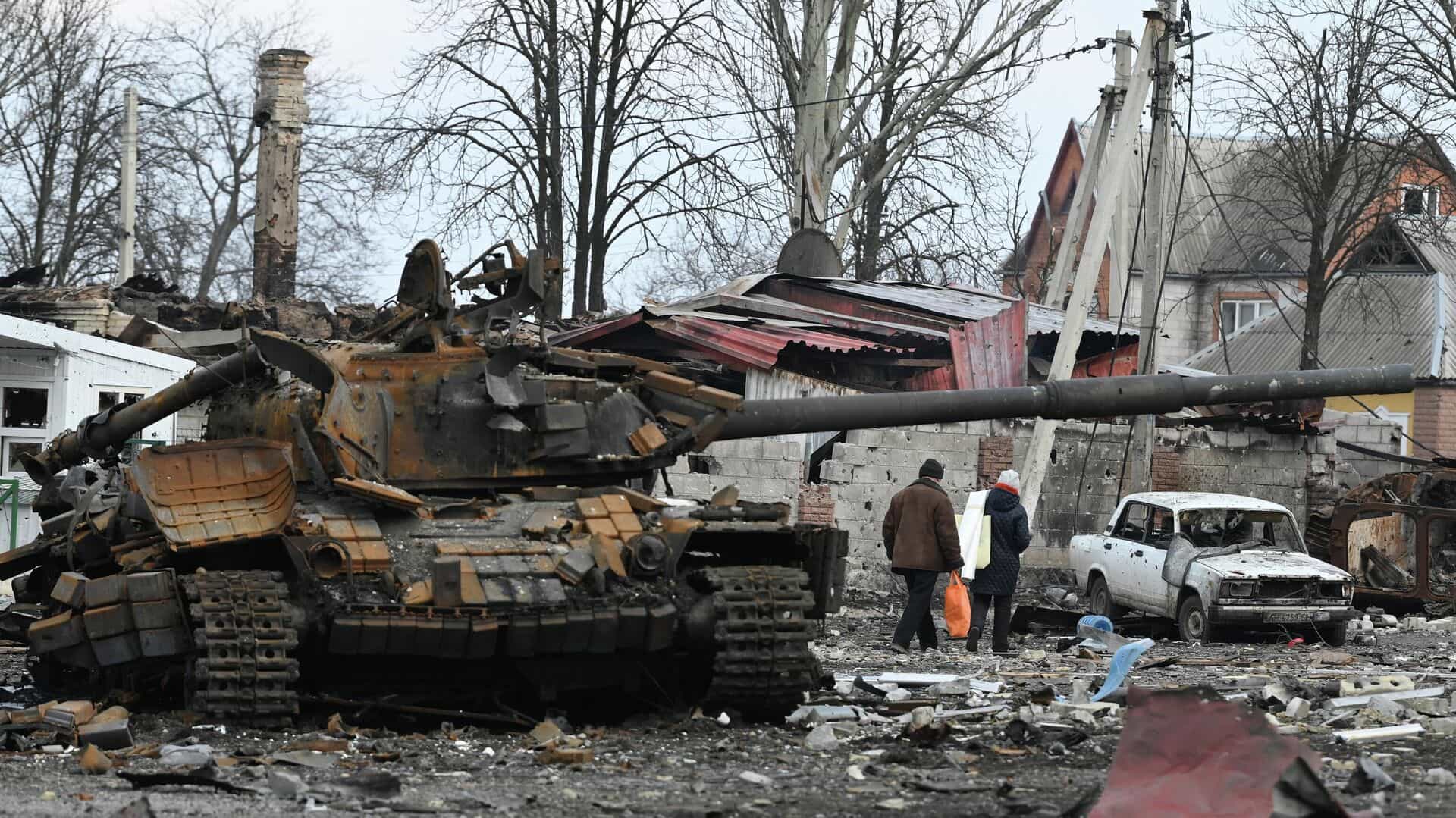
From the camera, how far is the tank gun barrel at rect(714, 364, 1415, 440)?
462 inches

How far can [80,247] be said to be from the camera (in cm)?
4053

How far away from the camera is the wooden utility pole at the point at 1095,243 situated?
1984cm

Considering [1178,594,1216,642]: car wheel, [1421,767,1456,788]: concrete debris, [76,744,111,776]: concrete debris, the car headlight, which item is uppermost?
the car headlight

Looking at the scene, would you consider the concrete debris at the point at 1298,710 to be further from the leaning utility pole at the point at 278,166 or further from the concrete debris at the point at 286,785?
the leaning utility pole at the point at 278,166

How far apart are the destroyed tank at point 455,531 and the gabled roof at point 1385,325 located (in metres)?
30.5

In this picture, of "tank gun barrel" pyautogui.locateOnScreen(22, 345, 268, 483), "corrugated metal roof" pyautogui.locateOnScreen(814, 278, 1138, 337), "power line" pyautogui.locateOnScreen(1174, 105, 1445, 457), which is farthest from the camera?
"corrugated metal roof" pyautogui.locateOnScreen(814, 278, 1138, 337)

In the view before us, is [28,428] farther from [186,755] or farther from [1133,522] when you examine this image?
[186,755]

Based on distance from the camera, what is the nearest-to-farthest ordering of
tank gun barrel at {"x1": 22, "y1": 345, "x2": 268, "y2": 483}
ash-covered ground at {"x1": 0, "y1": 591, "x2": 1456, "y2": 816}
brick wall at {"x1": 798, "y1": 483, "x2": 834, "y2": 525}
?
ash-covered ground at {"x1": 0, "y1": 591, "x2": 1456, "y2": 816}, tank gun barrel at {"x1": 22, "y1": 345, "x2": 268, "y2": 483}, brick wall at {"x1": 798, "y1": 483, "x2": 834, "y2": 525}

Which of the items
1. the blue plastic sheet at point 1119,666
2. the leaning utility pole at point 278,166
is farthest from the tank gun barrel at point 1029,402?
the leaning utility pole at point 278,166

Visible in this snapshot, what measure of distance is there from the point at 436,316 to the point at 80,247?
103ft

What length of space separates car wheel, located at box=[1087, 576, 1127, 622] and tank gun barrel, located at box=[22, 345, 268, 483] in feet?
29.9

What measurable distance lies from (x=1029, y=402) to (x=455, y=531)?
141 inches

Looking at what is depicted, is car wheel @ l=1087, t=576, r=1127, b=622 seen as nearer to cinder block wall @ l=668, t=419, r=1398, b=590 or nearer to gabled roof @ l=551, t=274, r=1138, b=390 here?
cinder block wall @ l=668, t=419, r=1398, b=590

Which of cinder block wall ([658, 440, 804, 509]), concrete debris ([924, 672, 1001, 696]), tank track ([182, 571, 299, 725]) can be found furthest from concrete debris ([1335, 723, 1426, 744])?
cinder block wall ([658, 440, 804, 509])
